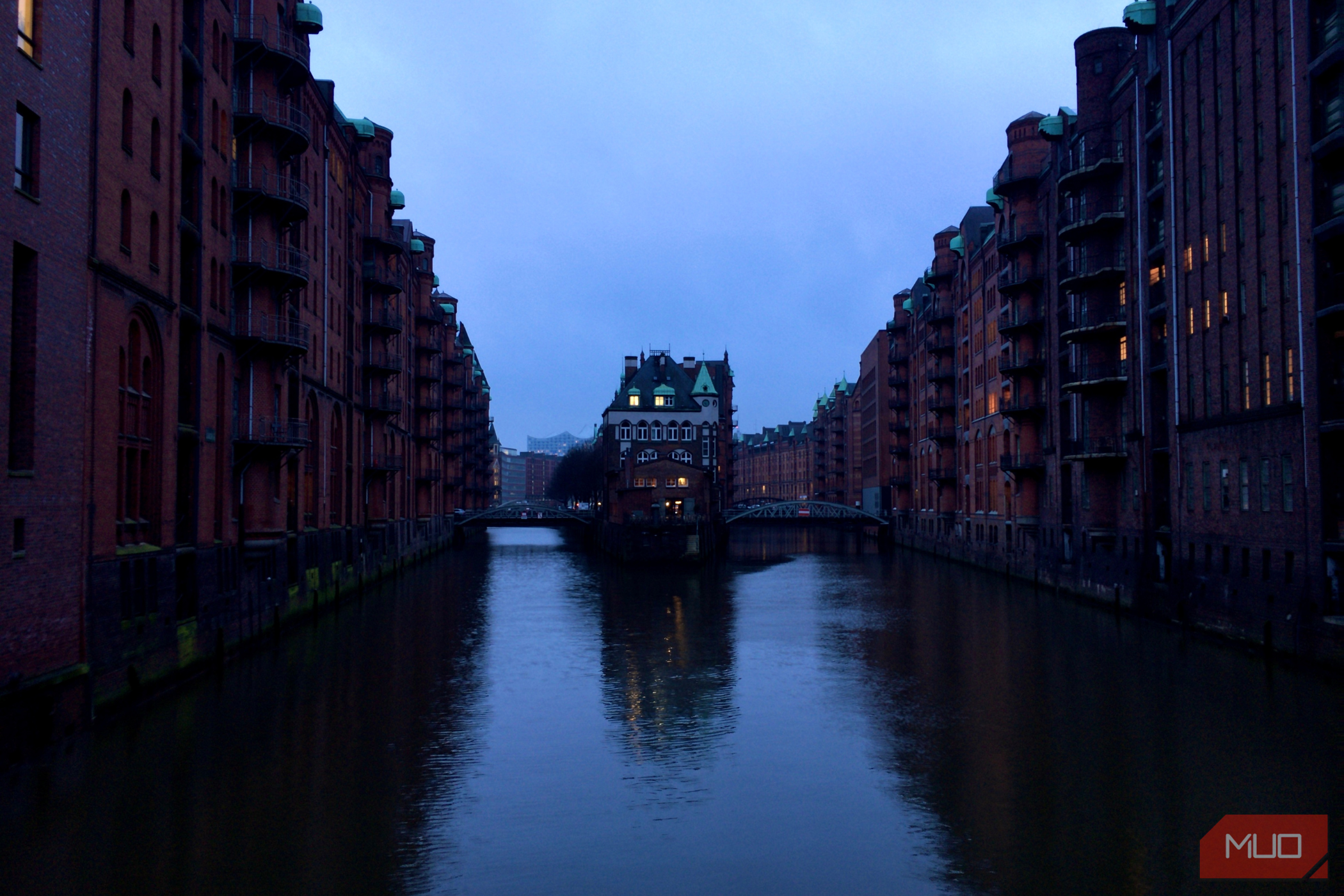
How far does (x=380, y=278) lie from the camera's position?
59938 mm

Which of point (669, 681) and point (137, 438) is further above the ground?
point (137, 438)

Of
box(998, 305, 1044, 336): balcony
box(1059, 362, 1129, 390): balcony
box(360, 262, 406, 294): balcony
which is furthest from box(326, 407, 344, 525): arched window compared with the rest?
box(998, 305, 1044, 336): balcony

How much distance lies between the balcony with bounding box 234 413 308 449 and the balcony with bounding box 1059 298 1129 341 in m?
33.5

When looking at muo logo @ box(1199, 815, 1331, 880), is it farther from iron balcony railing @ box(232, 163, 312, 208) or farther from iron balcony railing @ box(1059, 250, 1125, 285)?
iron balcony railing @ box(1059, 250, 1125, 285)

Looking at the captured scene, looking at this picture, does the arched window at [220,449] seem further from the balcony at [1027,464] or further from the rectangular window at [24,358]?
the balcony at [1027,464]

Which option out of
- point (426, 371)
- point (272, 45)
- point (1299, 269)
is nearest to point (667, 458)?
point (426, 371)

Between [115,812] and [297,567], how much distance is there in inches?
1005

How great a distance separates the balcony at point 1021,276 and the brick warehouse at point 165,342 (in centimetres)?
3592

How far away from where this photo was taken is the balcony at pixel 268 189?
34031mm

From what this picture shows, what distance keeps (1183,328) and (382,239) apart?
140 feet

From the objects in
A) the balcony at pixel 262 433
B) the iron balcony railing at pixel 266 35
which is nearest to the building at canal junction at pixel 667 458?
the balcony at pixel 262 433

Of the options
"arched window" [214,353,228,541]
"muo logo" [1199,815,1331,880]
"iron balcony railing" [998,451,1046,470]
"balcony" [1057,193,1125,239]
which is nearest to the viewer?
"muo logo" [1199,815,1331,880]

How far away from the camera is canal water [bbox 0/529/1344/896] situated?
49.6ft

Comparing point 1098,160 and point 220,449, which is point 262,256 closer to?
point 220,449
